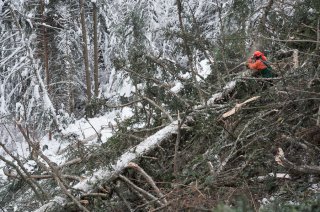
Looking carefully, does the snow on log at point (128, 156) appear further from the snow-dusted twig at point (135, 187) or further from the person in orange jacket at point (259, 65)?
the person in orange jacket at point (259, 65)

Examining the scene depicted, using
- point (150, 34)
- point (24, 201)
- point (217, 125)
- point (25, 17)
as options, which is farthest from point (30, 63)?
point (217, 125)

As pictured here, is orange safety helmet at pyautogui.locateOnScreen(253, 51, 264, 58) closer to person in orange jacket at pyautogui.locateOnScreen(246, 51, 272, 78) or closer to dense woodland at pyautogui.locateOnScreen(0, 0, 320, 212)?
person in orange jacket at pyautogui.locateOnScreen(246, 51, 272, 78)

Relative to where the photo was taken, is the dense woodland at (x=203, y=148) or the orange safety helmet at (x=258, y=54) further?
the orange safety helmet at (x=258, y=54)

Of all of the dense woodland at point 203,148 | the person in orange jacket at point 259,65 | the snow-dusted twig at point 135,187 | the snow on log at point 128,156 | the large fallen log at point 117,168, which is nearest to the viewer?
the dense woodland at point 203,148

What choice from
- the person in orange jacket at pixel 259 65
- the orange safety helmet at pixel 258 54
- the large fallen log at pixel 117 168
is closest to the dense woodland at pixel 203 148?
the large fallen log at pixel 117 168

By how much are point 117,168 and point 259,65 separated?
277 cm

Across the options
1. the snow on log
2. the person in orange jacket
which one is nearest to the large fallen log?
the snow on log

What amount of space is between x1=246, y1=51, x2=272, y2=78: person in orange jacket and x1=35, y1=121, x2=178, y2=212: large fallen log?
192 cm

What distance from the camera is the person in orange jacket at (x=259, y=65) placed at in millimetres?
5703

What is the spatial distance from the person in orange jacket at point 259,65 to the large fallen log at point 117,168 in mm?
1921

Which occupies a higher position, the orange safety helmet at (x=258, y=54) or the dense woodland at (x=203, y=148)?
the orange safety helmet at (x=258, y=54)

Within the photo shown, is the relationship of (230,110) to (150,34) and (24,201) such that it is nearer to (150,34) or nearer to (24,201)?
(24,201)

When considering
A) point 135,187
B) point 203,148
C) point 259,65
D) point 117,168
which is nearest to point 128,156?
point 117,168

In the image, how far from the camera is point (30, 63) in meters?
12.2
